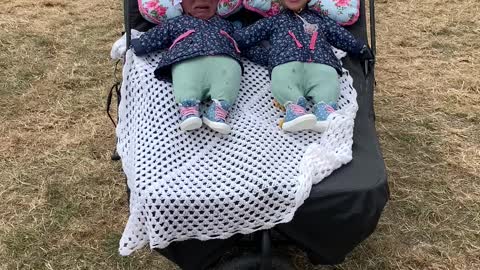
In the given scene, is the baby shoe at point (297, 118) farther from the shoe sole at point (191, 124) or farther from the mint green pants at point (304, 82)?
the shoe sole at point (191, 124)

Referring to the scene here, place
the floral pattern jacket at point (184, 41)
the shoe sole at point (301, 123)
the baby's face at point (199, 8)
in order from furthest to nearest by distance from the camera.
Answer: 1. the baby's face at point (199, 8)
2. the floral pattern jacket at point (184, 41)
3. the shoe sole at point (301, 123)

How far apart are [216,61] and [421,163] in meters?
1.29

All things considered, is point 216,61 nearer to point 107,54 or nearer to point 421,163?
point 421,163

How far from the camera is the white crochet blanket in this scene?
1.93 metres

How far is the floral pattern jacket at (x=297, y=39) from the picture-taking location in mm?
2494

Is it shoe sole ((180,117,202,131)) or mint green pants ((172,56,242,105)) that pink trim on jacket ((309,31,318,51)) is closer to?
mint green pants ((172,56,242,105))

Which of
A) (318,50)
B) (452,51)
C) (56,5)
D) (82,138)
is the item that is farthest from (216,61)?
(56,5)

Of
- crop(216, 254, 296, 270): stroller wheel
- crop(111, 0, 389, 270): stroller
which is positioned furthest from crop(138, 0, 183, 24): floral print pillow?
crop(216, 254, 296, 270): stroller wheel

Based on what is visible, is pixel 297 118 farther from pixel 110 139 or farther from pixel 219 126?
pixel 110 139

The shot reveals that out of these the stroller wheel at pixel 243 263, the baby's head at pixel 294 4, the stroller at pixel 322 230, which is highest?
the baby's head at pixel 294 4

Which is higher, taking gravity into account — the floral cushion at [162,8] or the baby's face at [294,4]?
the baby's face at [294,4]

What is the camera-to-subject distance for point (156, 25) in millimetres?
2709

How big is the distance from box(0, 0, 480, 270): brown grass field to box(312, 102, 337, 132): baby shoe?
0.60 meters

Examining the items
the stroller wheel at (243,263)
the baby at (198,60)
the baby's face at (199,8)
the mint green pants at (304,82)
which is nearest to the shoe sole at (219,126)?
the baby at (198,60)
